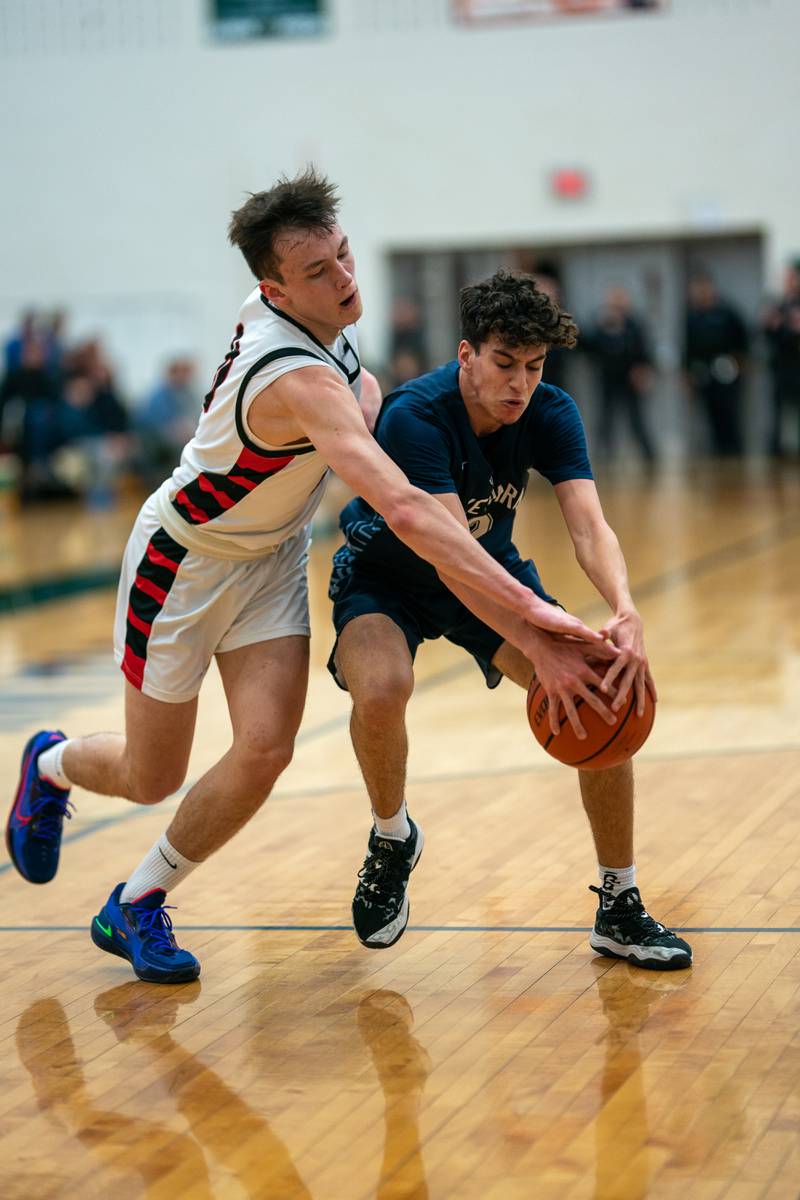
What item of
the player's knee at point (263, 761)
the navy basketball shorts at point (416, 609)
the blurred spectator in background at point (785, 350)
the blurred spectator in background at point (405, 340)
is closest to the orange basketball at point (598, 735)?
the navy basketball shorts at point (416, 609)

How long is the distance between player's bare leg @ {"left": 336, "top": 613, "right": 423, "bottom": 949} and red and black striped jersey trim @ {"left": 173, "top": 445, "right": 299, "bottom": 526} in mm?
395

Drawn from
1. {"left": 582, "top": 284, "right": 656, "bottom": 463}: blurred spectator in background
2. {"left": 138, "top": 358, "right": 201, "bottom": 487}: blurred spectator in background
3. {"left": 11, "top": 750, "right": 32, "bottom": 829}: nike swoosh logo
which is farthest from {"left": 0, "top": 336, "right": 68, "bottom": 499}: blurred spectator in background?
{"left": 11, "top": 750, "right": 32, "bottom": 829}: nike swoosh logo

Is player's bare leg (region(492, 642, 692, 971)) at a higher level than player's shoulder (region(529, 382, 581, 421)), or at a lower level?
lower

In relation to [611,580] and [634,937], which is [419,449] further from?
[634,937]

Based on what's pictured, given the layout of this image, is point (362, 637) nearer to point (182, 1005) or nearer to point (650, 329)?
point (182, 1005)

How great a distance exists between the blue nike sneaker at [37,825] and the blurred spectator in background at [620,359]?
12868 millimetres

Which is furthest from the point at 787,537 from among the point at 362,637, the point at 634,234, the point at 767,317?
the point at 362,637

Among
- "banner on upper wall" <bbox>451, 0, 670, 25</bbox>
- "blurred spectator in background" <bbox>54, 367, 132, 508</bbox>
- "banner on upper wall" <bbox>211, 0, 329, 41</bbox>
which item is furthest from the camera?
"banner on upper wall" <bbox>211, 0, 329, 41</bbox>

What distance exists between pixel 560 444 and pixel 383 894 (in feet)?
3.42

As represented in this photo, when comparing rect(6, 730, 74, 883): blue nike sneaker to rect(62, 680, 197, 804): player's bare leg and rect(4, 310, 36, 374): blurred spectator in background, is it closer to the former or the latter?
rect(62, 680, 197, 804): player's bare leg

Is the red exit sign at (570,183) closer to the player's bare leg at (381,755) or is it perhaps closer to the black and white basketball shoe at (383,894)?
the player's bare leg at (381,755)

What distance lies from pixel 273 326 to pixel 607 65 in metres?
14.0

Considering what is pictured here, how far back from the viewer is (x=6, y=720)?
21.9 ft

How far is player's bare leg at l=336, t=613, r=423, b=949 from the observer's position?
350 cm
